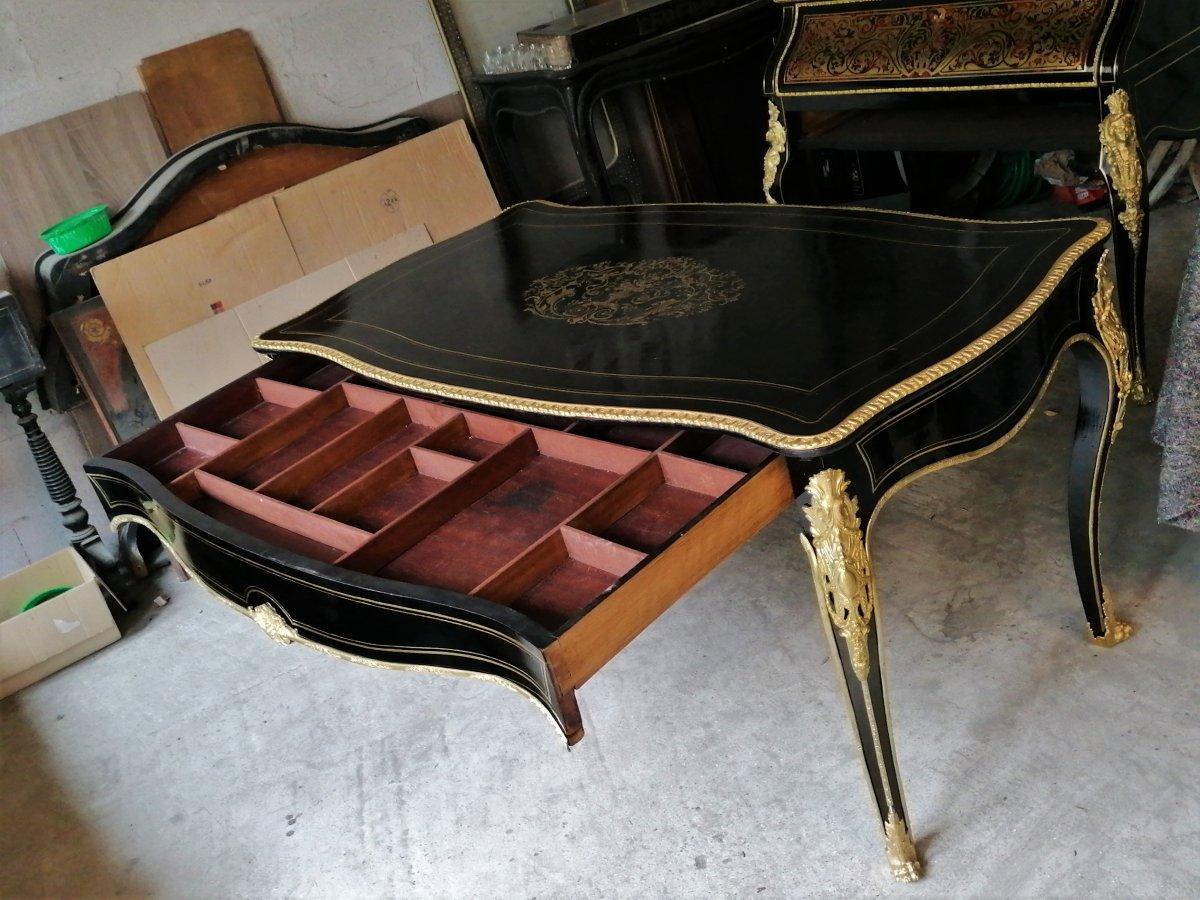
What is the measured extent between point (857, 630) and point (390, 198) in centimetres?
238

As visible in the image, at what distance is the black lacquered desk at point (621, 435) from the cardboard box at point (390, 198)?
113 cm

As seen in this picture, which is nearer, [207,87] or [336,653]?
[336,653]

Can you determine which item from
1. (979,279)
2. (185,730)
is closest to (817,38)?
(979,279)

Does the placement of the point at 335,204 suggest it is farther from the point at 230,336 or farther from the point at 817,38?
the point at 817,38

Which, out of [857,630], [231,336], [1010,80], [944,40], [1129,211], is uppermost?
[944,40]

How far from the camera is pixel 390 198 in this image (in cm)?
338

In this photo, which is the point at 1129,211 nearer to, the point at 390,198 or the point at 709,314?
the point at 709,314

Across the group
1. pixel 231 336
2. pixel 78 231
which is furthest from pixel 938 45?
pixel 78 231

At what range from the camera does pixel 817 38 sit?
9.19 feet

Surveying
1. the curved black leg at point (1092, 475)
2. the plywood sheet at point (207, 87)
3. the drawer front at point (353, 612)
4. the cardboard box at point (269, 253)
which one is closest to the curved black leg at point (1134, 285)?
the curved black leg at point (1092, 475)

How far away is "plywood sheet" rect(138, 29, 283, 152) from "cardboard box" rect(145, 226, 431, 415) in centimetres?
50

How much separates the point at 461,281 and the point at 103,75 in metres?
1.50

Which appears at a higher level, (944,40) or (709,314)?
(944,40)

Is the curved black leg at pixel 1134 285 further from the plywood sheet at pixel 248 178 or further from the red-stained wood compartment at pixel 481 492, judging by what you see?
the plywood sheet at pixel 248 178
